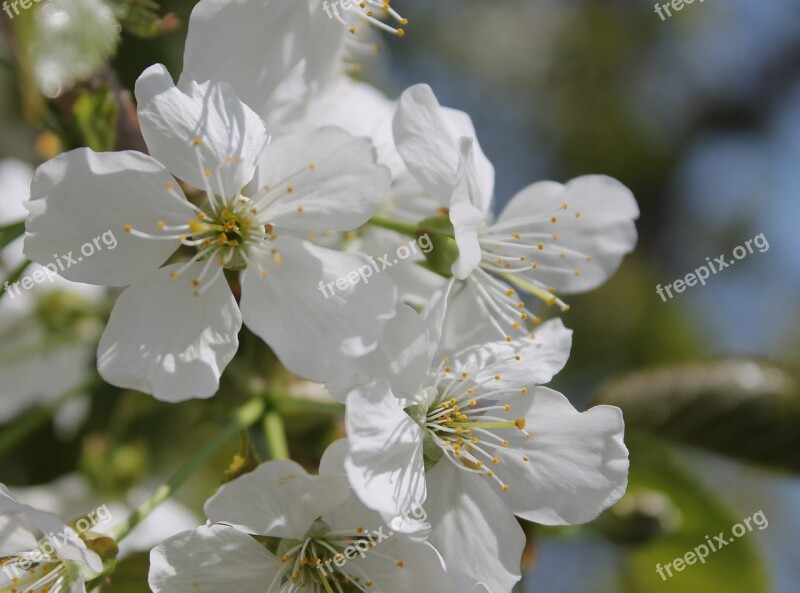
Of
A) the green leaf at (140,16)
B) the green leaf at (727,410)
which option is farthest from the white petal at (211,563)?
the green leaf at (727,410)

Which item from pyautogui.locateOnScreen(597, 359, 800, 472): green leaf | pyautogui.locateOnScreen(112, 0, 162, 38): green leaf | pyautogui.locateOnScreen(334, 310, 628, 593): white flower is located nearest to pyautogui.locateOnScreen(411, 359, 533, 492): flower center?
pyautogui.locateOnScreen(334, 310, 628, 593): white flower

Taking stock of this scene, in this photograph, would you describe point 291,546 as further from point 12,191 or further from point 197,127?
point 12,191

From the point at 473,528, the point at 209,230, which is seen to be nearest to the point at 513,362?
the point at 473,528

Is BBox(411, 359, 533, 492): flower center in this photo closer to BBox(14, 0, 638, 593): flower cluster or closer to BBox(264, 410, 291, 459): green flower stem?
BBox(14, 0, 638, 593): flower cluster

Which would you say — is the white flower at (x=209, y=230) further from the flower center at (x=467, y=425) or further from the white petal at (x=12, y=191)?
the white petal at (x=12, y=191)

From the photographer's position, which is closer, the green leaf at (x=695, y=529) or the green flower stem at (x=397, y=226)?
the green flower stem at (x=397, y=226)

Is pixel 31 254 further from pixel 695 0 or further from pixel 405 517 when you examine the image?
pixel 695 0
